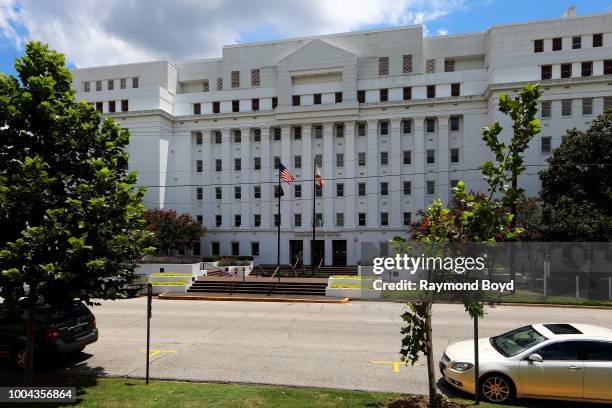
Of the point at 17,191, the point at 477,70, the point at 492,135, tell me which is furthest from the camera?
the point at 477,70

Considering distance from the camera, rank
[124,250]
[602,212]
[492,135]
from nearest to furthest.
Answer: [492,135], [124,250], [602,212]

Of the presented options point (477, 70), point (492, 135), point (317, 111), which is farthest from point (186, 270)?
point (477, 70)

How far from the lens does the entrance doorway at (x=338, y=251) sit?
41.3m

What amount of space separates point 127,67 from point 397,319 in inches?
1620

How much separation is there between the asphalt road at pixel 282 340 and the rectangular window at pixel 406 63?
90.3 feet

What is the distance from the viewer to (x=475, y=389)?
7.60 metres

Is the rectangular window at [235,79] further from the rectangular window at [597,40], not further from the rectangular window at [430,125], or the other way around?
the rectangular window at [597,40]

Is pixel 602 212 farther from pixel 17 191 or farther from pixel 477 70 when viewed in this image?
pixel 17 191

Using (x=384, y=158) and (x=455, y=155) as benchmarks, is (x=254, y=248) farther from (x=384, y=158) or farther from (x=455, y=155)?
(x=455, y=155)

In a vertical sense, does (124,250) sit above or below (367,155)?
below

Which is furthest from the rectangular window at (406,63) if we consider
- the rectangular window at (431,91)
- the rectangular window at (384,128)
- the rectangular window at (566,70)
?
the rectangular window at (566,70)

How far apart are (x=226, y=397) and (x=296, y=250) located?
115 feet

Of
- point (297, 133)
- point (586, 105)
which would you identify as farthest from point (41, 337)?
point (586, 105)

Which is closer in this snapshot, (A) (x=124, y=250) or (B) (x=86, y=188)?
(B) (x=86, y=188)
